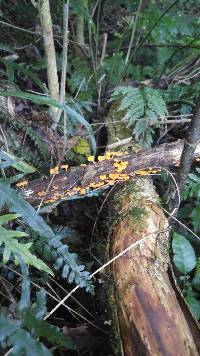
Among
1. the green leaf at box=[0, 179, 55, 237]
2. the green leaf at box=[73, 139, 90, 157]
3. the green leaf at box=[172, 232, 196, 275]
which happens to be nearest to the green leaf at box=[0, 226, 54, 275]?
the green leaf at box=[0, 179, 55, 237]

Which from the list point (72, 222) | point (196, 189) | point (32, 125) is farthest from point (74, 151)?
point (196, 189)

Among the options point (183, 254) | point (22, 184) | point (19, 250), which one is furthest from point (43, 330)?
point (183, 254)

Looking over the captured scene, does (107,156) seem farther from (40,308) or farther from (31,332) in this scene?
(31,332)

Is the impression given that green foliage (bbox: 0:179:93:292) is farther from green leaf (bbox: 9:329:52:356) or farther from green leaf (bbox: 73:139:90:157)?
green leaf (bbox: 73:139:90:157)

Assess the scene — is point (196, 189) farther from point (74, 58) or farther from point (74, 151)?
point (74, 58)

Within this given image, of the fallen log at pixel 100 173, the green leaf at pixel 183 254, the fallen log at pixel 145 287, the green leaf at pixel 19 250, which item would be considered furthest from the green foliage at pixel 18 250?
the green leaf at pixel 183 254

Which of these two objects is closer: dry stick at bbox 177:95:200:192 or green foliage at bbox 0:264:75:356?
green foliage at bbox 0:264:75:356

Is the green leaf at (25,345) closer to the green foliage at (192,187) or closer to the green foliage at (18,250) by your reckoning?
the green foliage at (18,250)
